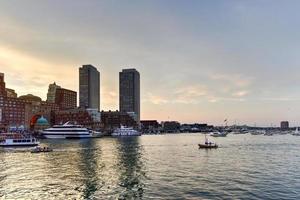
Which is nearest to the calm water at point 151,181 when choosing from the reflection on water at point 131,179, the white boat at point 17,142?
the reflection on water at point 131,179

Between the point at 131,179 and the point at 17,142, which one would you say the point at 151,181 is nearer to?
the point at 131,179

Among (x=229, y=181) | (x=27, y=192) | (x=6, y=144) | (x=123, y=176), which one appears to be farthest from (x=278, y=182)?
(x=6, y=144)

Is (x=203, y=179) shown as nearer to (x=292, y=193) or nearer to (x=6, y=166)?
(x=292, y=193)

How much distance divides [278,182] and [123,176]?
27.8m

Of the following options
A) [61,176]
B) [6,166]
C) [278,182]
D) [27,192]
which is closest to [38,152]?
[6,166]

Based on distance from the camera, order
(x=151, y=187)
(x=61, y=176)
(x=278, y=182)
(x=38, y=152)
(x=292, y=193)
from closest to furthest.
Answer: (x=292, y=193) < (x=151, y=187) < (x=278, y=182) < (x=61, y=176) < (x=38, y=152)

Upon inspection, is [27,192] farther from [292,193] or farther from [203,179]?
[292,193]

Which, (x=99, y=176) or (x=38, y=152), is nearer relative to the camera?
(x=99, y=176)

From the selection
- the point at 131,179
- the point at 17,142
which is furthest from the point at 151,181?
the point at 17,142

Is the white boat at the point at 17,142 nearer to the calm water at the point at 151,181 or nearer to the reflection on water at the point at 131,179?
the calm water at the point at 151,181

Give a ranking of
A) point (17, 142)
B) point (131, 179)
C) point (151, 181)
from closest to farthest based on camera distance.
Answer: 1. point (151, 181)
2. point (131, 179)
3. point (17, 142)

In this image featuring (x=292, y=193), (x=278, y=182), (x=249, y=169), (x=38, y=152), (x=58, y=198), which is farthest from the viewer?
(x=38, y=152)

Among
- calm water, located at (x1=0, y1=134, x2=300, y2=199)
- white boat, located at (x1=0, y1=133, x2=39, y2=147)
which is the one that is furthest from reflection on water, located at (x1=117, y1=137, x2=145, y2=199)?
white boat, located at (x1=0, y1=133, x2=39, y2=147)

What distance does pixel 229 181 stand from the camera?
62312 mm
